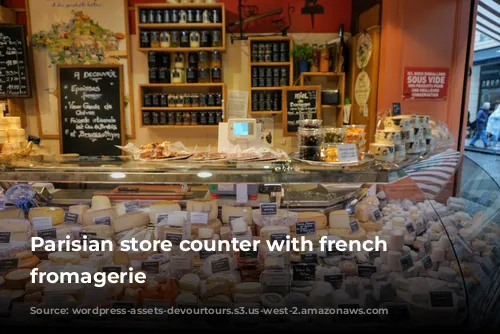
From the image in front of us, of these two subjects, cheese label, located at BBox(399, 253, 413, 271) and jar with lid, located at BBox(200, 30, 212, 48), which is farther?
jar with lid, located at BBox(200, 30, 212, 48)

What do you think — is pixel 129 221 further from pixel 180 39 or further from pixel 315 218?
pixel 180 39

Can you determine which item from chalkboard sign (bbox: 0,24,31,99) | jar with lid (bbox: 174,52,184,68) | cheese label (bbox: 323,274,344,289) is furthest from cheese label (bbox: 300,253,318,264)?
chalkboard sign (bbox: 0,24,31,99)

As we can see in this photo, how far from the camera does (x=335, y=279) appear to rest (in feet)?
5.29

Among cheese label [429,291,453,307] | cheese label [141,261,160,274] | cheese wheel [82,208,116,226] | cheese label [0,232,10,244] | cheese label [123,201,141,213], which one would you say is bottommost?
cheese label [429,291,453,307]

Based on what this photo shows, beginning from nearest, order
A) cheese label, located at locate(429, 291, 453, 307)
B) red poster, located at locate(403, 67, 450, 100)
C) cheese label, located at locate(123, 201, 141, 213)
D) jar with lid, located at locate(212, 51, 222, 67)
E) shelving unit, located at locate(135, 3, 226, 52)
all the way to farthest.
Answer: cheese label, located at locate(429, 291, 453, 307), cheese label, located at locate(123, 201, 141, 213), red poster, located at locate(403, 67, 450, 100), shelving unit, located at locate(135, 3, 226, 52), jar with lid, located at locate(212, 51, 222, 67)

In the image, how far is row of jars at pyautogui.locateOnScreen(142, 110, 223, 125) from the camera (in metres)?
4.66

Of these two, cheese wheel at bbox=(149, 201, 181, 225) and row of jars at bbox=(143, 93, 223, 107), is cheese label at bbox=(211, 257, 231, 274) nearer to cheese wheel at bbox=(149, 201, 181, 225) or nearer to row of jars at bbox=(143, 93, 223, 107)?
cheese wheel at bbox=(149, 201, 181, 225)

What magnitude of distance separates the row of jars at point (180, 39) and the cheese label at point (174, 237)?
3.28 meters

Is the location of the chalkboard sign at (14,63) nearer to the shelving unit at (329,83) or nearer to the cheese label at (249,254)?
the shelving unit at (329,83)

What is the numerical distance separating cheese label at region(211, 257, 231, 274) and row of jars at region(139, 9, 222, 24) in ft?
11.5

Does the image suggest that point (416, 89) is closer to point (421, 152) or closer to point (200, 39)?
point (421, 152)

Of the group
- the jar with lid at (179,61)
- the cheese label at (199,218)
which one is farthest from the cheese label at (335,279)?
the jar with lid at (179,61)

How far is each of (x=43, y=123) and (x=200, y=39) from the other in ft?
7.98

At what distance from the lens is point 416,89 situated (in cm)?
402
